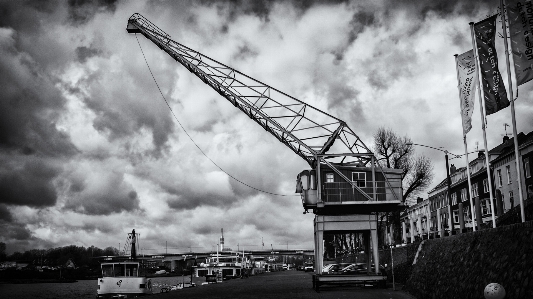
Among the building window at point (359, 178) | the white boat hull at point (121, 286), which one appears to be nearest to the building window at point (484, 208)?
the building window at point (359, 178)

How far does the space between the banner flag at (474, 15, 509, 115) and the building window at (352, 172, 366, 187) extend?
16218mm

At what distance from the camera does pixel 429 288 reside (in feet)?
76.3

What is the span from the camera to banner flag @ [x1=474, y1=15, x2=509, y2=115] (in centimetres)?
2300

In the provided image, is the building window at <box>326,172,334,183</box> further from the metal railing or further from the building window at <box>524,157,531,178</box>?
the building window at <box>524,157,531,178</box>

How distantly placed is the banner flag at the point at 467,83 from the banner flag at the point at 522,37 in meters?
5.71

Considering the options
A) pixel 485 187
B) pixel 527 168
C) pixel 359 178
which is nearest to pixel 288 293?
pixel 359 178

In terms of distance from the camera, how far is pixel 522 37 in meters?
19.6

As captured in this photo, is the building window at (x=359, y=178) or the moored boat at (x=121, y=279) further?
the moored boat at (x=121, y=279)

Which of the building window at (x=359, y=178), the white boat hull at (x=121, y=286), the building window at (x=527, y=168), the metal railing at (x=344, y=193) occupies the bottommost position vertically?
the white boat hull at (x=121, y=286)

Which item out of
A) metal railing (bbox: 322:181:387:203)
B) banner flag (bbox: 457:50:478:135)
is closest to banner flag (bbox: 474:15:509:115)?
banner flag (bbox: 457:50:478:135)

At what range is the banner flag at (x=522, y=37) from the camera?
19344 mm

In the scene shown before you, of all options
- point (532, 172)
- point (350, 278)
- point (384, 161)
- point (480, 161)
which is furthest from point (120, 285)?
point (480, 161)

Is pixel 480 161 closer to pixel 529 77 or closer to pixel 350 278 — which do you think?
pixel 350 278

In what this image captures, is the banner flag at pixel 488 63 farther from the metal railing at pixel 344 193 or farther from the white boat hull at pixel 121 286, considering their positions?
the white boat hull at pixel 121 286
